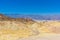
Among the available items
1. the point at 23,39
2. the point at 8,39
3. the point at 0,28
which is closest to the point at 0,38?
the point at 8,39

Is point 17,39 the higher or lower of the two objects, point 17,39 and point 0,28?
the lower

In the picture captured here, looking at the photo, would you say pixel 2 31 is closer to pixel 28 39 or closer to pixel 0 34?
pixel 0 34

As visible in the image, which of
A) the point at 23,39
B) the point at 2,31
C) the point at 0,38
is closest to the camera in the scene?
the point at 0,38

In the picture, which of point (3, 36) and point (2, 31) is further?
point (2, 31)

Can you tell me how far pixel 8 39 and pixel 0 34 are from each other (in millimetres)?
2555

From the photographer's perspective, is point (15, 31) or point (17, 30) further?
point (17, 30)

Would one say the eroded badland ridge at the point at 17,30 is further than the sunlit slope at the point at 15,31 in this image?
Yes

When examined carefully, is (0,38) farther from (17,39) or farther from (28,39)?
(28,39)

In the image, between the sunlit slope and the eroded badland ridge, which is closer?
the sunlit slope

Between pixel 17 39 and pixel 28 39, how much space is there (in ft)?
6.06

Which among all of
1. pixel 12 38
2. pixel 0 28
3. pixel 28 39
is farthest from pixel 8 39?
pixel 0 28

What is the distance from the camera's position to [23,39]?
91.8 ft

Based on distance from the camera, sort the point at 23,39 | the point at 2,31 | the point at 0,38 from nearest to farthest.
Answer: the point at 0,38, the point at 23,39, the point at 2,31

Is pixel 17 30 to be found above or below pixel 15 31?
above
